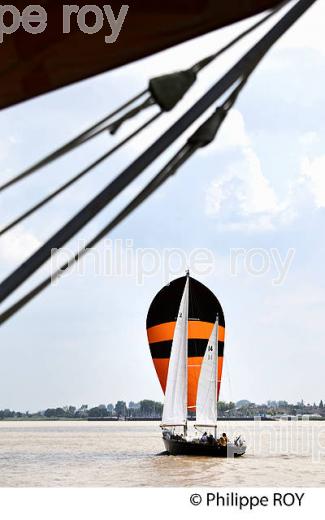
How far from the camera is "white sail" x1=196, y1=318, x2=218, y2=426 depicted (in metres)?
33.3

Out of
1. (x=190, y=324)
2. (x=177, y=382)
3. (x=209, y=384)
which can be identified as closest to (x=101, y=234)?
(x=209, y=384)

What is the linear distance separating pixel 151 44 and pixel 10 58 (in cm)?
50

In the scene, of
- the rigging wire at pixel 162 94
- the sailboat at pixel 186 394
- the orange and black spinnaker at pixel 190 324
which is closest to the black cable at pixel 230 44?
the rigging wire at pixel 162 94

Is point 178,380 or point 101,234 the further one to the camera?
point 178,380

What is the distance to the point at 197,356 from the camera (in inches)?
1435

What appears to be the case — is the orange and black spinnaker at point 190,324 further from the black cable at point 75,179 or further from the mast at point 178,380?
the black cable at point 75,179

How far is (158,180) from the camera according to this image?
99.6 inches

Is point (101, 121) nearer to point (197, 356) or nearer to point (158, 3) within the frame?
point (158, 3)

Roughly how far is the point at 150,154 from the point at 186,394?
105 ft

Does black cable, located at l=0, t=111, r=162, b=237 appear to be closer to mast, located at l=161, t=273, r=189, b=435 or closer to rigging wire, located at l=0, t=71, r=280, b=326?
rigging wire, located at l=0, t=71, r=280, b=326

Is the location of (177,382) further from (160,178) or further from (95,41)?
(160,178)

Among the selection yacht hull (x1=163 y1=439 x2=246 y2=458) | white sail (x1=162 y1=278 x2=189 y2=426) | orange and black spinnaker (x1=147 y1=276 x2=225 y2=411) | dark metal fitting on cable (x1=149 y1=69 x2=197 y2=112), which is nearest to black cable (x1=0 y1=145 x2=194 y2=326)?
dark metal fitting on cable (x1=149 y1=69 x2=197 y2=112)
